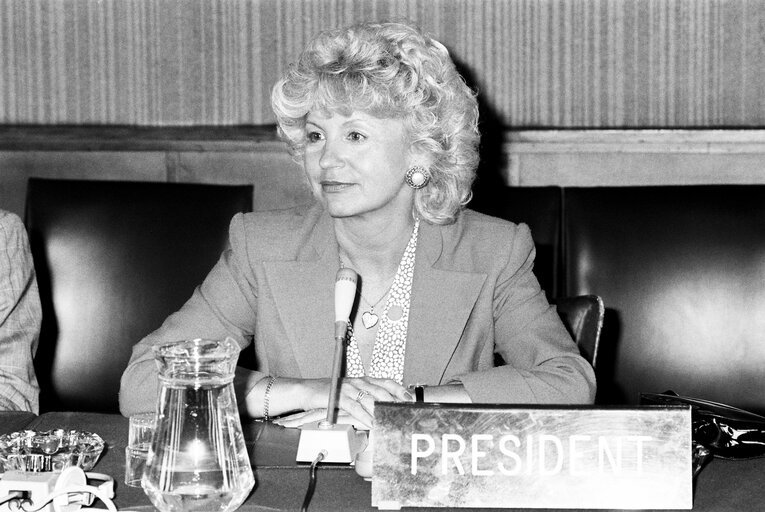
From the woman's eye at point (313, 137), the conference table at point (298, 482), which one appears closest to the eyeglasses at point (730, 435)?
the conference table at point (298, 482)

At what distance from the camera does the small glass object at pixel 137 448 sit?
4.46ft

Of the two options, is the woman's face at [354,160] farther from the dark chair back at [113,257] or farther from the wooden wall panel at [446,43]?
the wooden wall panel at [446,43]

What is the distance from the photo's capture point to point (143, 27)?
292 cm

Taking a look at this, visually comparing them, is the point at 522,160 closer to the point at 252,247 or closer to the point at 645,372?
the point at 645,372

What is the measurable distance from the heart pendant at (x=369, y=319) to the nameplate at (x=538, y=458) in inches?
32.9

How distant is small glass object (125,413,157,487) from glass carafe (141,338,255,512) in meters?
0.17

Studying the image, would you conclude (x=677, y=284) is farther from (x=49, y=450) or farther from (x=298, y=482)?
(x=49, y=450)

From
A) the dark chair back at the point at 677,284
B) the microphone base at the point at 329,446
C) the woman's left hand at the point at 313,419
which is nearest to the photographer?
the microphone base at the point at 329,446

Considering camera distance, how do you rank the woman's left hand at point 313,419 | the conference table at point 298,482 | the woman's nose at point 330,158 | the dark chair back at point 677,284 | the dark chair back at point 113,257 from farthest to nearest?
the dark chair back at point 113,257
the dark chair back at point 677,284
the woman's nose at point 330,158
the woman's left hand at point 313,419
the conference table at point 298,482

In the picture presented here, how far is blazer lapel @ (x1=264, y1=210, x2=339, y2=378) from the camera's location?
1.97 meters

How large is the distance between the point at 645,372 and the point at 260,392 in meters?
1.05

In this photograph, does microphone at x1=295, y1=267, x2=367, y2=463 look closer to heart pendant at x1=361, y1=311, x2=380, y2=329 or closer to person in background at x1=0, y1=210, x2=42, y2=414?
heart pendant at x1=361, y1=311, x2=380, y2=329

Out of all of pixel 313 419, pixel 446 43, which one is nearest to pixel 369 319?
pixel 313 419

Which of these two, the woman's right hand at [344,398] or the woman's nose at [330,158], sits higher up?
the woman's nose at [330,158]
